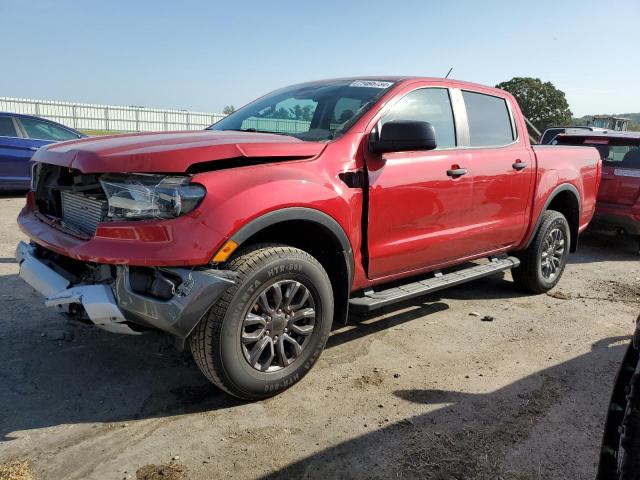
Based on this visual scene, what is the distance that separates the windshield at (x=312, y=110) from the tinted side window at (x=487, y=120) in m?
0.93

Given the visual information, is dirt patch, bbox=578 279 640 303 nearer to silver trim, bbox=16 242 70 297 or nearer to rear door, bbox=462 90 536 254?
rear door, bbox=462 90 536 254

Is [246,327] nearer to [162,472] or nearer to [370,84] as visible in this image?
[162,472]

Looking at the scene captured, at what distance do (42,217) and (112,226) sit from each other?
1.00m

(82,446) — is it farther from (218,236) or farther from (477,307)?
(477,307)

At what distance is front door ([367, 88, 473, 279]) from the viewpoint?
11.0 ft

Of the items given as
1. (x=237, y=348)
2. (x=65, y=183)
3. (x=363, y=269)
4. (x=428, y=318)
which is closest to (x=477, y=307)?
(x=428, y=318)

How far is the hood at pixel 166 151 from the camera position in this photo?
2529mm

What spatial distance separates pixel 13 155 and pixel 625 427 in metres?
9.63

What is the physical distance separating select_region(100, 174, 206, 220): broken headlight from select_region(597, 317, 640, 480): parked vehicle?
6.22 feet

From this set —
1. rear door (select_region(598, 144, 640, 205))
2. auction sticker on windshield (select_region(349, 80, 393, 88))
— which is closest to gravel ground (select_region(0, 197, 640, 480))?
auction sticker on windshield (select_region(349, 80, 393, 88))

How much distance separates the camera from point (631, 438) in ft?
4.75

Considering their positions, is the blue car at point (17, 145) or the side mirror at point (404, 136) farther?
the blue car at point (17, 145)

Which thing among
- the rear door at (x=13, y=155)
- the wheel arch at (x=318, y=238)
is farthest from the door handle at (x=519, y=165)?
the rear door at (x=13, y=155)

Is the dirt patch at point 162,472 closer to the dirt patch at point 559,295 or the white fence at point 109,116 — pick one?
the dirt patch at point 559,295
